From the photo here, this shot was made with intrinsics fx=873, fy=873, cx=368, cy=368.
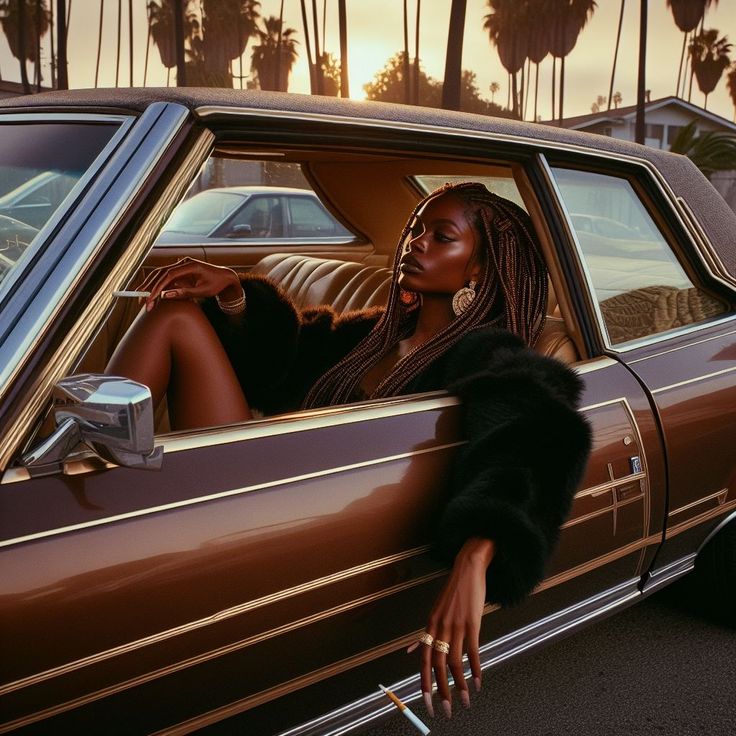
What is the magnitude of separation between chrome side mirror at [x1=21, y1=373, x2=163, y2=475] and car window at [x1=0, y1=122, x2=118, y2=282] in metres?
0.32

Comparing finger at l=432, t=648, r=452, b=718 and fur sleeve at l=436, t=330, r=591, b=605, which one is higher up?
fur sleeve at l=436, t=330, r=591, b=605

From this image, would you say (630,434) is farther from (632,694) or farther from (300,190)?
(300,190)

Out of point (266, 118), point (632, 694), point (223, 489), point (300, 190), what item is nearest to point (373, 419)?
point (223, 489)

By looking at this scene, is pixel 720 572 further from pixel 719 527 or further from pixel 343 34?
pixel 343 34

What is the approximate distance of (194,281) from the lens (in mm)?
2139

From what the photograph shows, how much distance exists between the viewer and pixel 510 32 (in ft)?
152

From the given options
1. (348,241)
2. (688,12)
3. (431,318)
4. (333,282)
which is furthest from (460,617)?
(688,12)

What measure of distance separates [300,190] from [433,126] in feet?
6.58

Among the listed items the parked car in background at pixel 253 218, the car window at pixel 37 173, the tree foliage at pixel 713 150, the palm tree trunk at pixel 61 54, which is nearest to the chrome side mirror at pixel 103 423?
the car window at pixel 37 173

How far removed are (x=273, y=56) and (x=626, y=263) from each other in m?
48.6

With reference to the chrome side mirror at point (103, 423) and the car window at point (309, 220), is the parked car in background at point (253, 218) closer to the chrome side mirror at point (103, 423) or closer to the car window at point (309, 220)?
the car window at point (309, 220)

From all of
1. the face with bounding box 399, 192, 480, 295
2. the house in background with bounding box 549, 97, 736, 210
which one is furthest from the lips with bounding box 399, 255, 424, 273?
the house in background with bounding box 549, 97, 736, 210

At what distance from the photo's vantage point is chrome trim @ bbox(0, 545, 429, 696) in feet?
4.11

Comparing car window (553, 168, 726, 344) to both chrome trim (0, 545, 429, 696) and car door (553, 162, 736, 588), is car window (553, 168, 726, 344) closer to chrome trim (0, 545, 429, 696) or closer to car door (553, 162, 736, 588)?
car door (553, 162, 736, 588)
